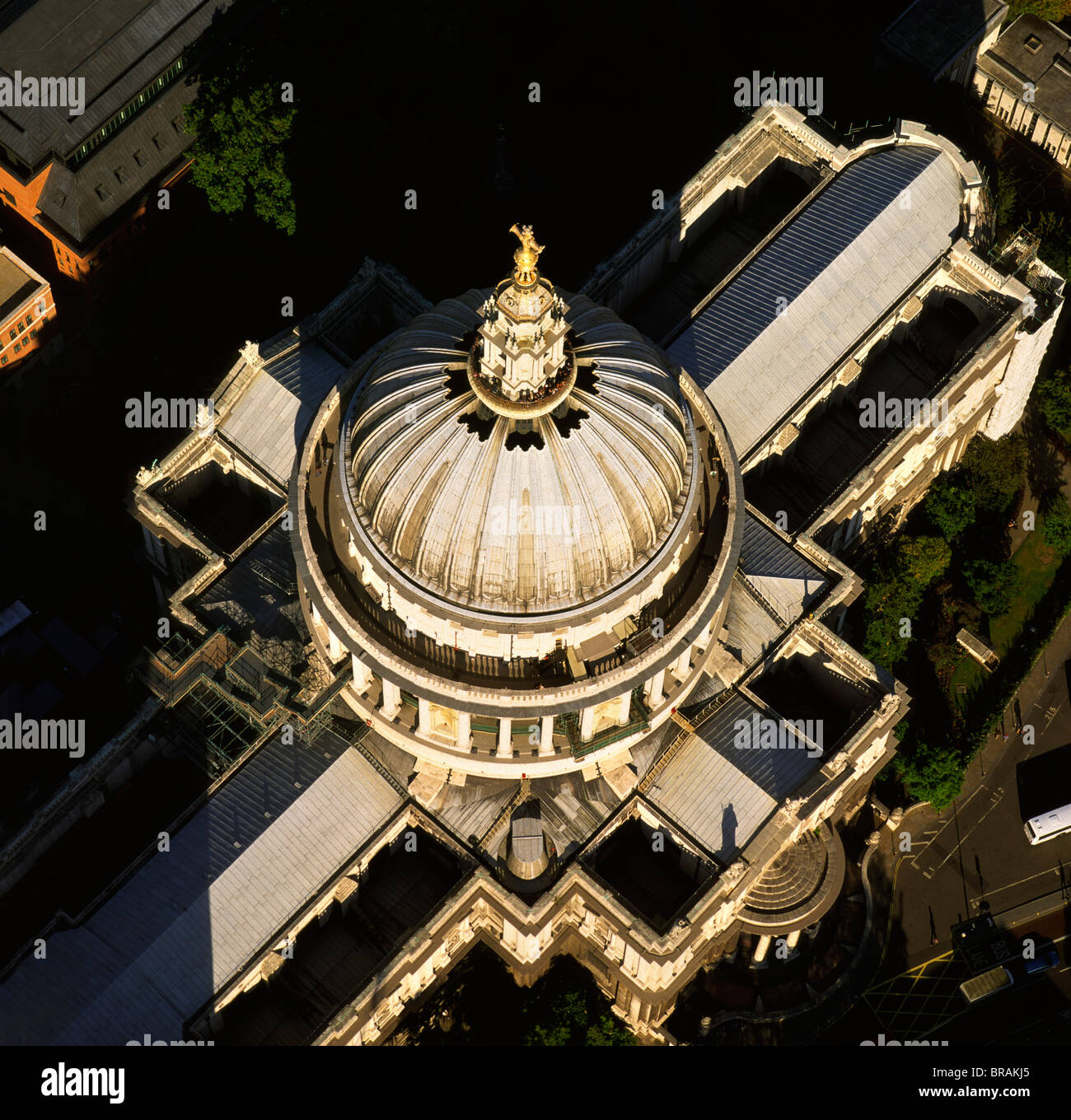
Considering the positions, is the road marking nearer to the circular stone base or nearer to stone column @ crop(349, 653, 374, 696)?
the circular stone base

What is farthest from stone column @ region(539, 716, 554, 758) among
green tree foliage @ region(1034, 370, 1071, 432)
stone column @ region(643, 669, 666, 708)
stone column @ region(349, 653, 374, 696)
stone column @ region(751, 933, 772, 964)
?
green tree foliage @ region(1034, 370, 1071, 432)

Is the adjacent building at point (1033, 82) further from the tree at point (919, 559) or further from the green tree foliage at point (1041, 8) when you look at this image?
the tree at point (919, 559)

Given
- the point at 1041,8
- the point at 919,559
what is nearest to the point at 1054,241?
the point at 1041,8

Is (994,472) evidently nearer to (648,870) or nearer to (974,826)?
(974,826)

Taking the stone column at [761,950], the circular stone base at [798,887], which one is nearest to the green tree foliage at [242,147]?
the circular stone base at [798,887]

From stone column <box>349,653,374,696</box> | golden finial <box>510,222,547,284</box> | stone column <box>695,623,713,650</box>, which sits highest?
golden finial <box>510,222,547,284</box>

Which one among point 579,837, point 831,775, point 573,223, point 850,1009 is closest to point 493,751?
point 579,837
